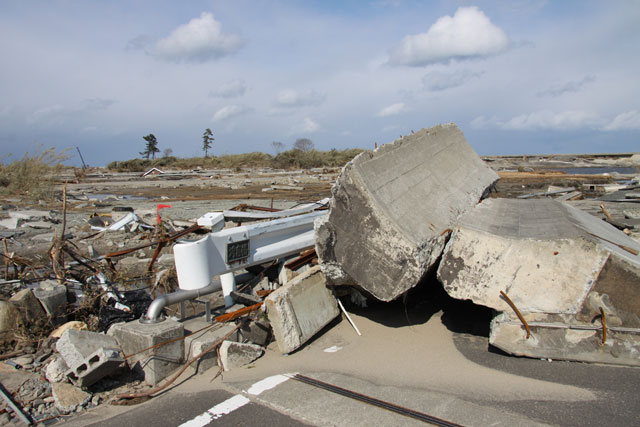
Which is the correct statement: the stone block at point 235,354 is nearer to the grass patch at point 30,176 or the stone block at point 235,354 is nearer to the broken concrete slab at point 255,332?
the broken concrete slab at point 255,332

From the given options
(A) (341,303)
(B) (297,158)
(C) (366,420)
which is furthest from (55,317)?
(B) (297,158)

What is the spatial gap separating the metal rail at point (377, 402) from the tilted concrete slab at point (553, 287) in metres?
0.93

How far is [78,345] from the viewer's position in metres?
3.47

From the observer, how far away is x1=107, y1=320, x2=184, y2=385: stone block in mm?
3553

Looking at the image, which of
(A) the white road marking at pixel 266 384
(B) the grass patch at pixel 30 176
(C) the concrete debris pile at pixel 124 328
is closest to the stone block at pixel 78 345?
(C) the concrete debris pile at pixel 124 328

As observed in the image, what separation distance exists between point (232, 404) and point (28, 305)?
252 cm

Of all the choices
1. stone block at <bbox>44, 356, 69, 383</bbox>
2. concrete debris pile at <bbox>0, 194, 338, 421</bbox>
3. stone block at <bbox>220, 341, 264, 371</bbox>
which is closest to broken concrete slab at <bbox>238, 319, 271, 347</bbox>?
concrete debris pile at <bbox>0, 194, 338, 421</bbox>

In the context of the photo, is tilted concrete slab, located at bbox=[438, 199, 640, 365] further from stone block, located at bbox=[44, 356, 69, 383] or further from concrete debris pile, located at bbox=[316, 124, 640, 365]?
stone block, located at bbox=[44, 356, 69, 383]

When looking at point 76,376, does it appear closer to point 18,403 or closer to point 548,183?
point 18,403

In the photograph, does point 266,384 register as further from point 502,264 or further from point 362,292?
point 502,264

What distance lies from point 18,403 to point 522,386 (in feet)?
12.0

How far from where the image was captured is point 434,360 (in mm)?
3531

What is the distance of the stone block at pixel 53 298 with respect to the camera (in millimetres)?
4320

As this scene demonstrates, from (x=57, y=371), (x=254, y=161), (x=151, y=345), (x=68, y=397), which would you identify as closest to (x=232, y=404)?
(x=151, y=345)
